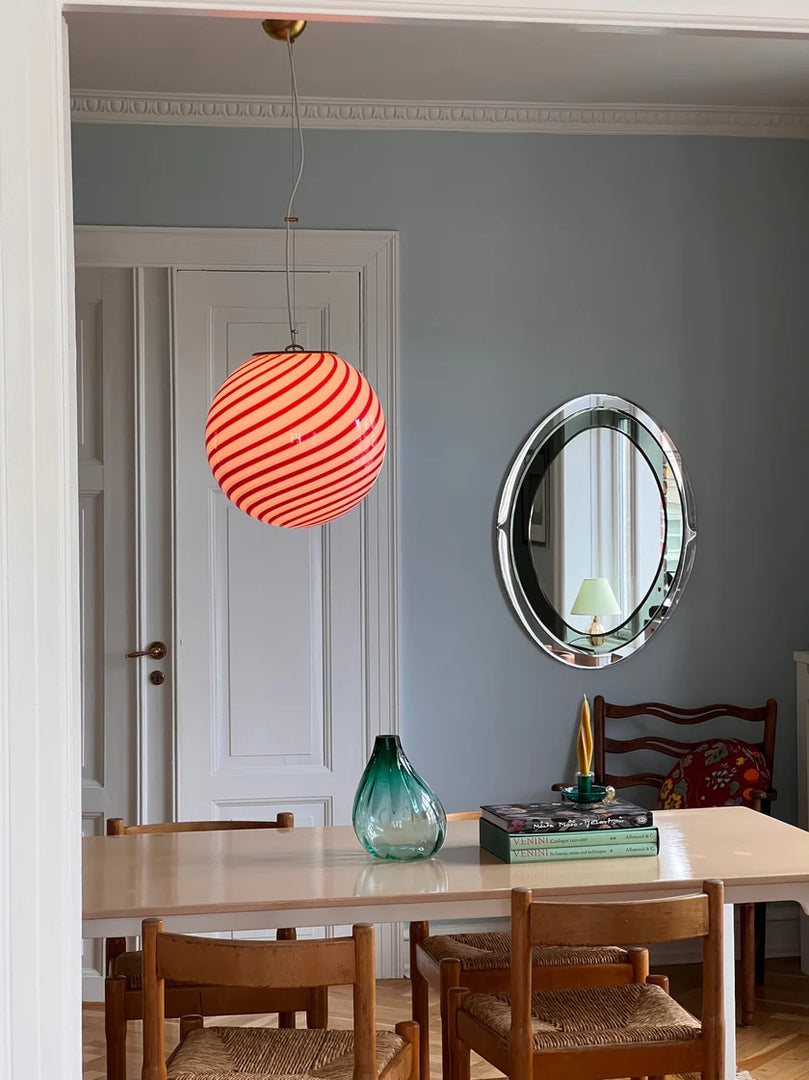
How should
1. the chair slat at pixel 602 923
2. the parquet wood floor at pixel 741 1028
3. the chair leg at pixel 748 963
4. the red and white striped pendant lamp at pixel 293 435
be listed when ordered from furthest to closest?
the chair leg at pixel 748 963
the parquet wood floor at pixel 741 1028
the red and white striped pendant lamp at pixel 293 435
the chair slat at pixel 602 923

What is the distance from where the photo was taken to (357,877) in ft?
7.84

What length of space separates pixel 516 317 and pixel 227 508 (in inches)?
45.3

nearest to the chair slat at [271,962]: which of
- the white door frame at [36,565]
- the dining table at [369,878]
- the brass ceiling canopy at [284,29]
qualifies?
the dining table at [369,878]

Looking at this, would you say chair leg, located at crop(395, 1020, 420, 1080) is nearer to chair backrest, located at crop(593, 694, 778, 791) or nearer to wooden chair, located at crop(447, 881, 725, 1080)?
wooden chair, located at crop(447, 881, 725, 1080)

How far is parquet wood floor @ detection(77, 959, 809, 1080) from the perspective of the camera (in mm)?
3322

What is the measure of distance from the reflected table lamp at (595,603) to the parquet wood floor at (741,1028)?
3.73 ft

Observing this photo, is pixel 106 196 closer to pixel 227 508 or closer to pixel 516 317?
pixel 227 508

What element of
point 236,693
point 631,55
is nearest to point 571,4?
point 631,55

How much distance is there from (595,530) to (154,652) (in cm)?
153

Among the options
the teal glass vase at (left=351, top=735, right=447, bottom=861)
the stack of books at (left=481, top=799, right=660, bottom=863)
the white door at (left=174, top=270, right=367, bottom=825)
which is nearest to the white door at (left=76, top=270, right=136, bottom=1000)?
the white door at (left=174, top=270, right=367, bottom=825)

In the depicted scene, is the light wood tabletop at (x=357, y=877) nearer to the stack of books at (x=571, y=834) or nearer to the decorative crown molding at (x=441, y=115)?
the stack of books at (x=571, y=834)

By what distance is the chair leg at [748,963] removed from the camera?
3645 mm

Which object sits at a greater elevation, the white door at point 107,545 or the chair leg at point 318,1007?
the white door at point 107,545

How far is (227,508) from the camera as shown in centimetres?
403
